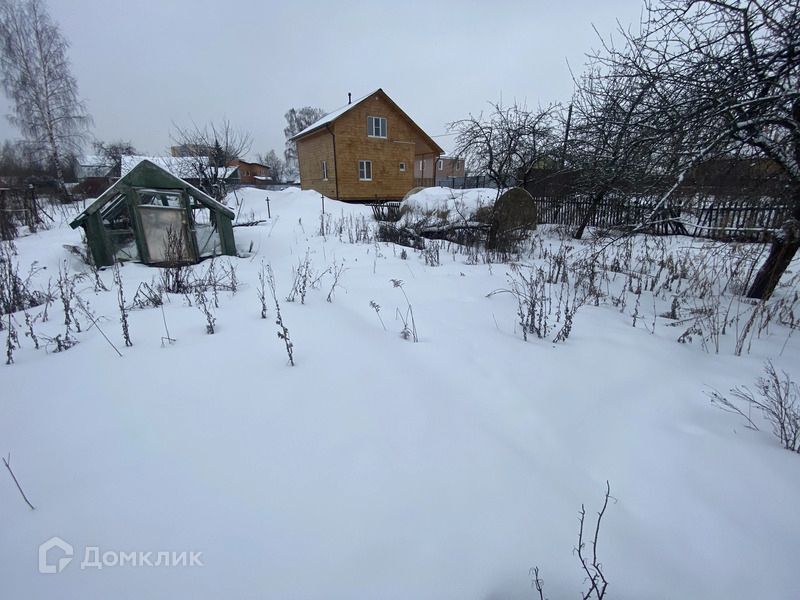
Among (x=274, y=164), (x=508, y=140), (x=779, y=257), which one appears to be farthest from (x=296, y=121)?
(x=779, y=257)

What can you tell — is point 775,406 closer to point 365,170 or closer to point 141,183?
point 141,183

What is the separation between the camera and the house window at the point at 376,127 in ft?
68.0

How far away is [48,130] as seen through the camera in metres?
18.5

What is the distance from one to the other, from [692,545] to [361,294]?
11.8 ft

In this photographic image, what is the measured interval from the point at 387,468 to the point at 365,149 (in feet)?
71.9

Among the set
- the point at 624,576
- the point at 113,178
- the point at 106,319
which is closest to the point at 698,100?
the point at 624,576

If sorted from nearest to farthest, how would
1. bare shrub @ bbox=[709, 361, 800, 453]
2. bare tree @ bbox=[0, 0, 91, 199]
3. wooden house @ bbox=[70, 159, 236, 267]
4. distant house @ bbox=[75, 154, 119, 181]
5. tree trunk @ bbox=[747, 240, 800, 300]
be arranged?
bare shrub @ bbox=[709, 361, 800, 453]
tree trunk @ bbox=[747, 240, 800, 300]
wooden house @ bbox=[70, 159, 236, 267]
bare tree @ bbox=[0, 0, 91, 199]
distant house @ bbox=[75, 154, 119, 181]

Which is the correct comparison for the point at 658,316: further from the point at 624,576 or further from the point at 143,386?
the point at 143,386

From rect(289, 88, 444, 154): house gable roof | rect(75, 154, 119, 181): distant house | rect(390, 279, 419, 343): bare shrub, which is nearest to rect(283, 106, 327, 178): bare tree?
rect(75, 154, 119, 181): distant house

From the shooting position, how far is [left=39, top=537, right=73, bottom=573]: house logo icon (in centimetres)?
121

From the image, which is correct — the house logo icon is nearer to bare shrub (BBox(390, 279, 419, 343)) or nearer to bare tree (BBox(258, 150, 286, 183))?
bare shrub (BBox(390, 279, 419, 343))

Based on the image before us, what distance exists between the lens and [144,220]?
20.2 ft

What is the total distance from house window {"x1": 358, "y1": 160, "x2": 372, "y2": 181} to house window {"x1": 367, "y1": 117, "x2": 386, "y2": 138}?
1714mm

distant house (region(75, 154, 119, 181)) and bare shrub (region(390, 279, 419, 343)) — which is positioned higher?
distant house (region(75, 154, 119, 181))
